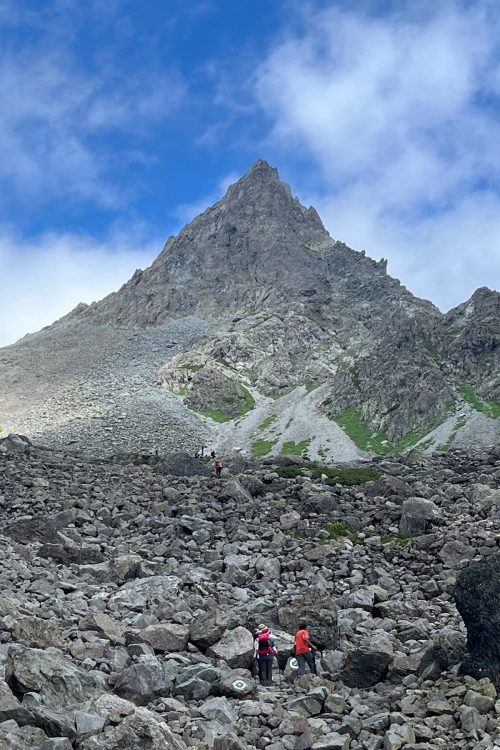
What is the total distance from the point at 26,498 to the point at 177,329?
475 ft

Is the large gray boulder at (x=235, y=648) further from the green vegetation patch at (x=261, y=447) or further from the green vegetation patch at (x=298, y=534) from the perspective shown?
the green vegetation patch at (x=261, y=447)

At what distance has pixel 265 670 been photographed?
14172mm

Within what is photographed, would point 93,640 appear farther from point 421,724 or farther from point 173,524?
point 173,524

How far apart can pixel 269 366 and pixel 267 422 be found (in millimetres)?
37031

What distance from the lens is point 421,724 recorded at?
1113 cm

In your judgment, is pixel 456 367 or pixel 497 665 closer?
pixel 497 665

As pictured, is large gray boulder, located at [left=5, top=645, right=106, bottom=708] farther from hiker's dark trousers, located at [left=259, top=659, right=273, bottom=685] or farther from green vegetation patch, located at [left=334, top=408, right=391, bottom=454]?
green vegetation patch, located at [left=334, top=408, right=391, bottom=454]

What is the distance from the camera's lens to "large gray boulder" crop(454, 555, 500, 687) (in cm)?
1273

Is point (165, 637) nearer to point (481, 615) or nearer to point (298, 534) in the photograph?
point (481, 615)

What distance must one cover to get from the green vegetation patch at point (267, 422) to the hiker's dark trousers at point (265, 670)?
8432cm

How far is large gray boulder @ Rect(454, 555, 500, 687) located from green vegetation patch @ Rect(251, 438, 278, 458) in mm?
69918

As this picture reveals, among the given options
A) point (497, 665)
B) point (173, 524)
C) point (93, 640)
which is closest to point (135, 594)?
point (93, 640)

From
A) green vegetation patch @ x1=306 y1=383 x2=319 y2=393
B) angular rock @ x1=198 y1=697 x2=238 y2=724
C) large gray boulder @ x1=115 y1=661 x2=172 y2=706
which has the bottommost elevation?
angular rock @ x1=198 y1=697 x2=238 y2=724

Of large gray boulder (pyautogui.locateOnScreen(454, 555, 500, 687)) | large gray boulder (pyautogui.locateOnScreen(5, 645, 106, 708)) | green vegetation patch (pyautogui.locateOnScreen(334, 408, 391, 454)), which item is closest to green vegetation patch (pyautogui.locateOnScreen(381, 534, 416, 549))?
large gray boulder (pyautogui.locateOnScreen(454, 555, 500, 687))
